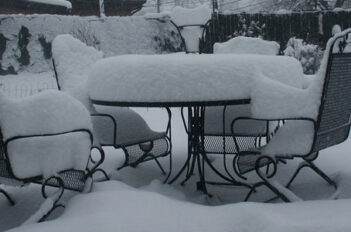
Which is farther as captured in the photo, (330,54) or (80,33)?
(80,33)

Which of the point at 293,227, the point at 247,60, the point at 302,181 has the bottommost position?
the point at 302,181

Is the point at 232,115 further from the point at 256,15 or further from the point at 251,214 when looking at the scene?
the point at 256,15

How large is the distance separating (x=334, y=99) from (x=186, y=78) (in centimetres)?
69

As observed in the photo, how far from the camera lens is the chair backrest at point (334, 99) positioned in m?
1.84

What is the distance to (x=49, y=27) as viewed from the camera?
12227 millimetres

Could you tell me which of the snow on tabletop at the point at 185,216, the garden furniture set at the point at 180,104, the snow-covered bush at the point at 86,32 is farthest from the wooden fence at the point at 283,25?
the snow on tabletop at the point at 185,216

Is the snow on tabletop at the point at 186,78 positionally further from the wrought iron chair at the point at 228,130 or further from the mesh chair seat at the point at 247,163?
the wrought iron chair at the point at 228,130

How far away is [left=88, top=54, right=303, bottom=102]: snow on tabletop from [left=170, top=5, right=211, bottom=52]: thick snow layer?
1.01m

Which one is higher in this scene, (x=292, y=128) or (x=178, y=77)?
(x=178, y=77)

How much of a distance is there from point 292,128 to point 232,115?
0.82 m

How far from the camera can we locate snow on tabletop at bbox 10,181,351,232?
1.48 metres

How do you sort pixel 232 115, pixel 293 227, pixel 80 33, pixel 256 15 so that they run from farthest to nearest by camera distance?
1. pixel 256 15
2. pixel 80 33
3. pixel 232 115
4. pixel 293 227

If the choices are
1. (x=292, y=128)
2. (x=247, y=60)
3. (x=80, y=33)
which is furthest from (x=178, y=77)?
(x=80, y=33)

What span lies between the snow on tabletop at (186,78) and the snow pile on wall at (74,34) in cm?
977
